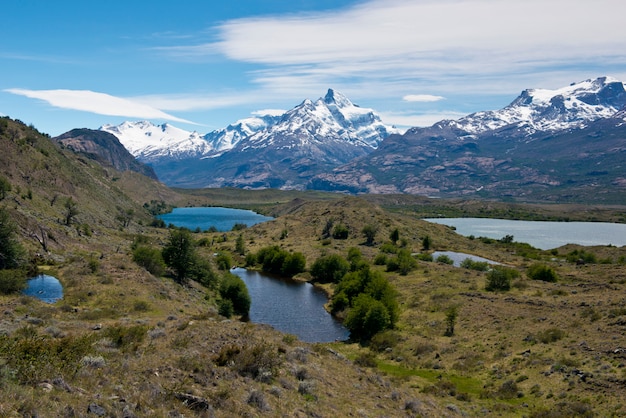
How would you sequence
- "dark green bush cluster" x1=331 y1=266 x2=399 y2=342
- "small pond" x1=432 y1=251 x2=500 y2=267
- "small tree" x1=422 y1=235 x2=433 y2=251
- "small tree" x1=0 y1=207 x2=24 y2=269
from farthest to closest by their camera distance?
"small tree" x1=422 y1=235 x2=433 y2=251 → "small pond" x1=432 y1=251 x2=500 y2=267 → "dark green bush cluster" x1=331 y1=266 x2=399 y2=342 → "small tree" x1=0 y1=207 x2=24 y2=269

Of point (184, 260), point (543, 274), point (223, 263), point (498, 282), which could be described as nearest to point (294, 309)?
point (184, 260)

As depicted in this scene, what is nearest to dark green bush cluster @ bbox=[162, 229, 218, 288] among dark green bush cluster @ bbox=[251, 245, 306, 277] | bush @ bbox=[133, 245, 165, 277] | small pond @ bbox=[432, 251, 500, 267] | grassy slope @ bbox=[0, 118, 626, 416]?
bush @ bbox=[133, 245, 165, 277]

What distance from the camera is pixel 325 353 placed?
137ft

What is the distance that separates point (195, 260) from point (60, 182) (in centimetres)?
9971

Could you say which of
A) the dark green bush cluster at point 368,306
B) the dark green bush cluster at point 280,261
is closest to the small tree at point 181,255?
the dark green bush cluster at point 368,306

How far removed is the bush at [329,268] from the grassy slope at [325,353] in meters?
15.4

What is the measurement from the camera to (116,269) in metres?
65.9

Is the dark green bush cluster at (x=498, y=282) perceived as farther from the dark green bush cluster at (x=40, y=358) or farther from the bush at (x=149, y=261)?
the dark green bush cluster at (x=40, y=358)

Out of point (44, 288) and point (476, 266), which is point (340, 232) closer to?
point (476, 266)

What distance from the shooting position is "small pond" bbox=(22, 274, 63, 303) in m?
49.8

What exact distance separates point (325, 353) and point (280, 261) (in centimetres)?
8842

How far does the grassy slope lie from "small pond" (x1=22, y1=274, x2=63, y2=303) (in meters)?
1.45

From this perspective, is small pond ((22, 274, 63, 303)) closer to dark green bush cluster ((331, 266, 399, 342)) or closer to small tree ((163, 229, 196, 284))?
small tree ((163, 229, 196, 284))

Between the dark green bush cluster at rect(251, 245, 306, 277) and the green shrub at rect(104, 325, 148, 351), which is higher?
the green shrub at rect(104, 325, 148, 351)
